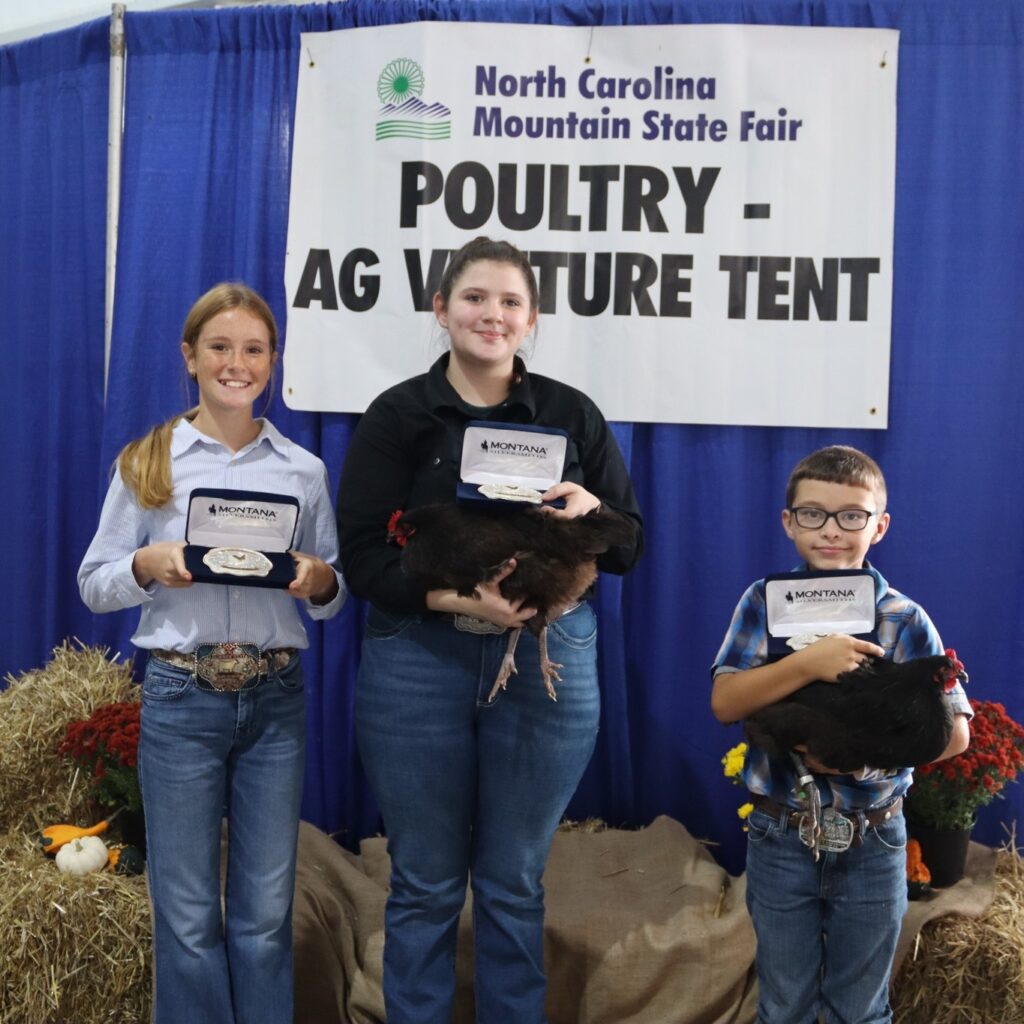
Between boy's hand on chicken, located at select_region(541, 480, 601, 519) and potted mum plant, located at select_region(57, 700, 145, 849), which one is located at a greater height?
boy's hand on chicken, located at select_region(541, 480, 601, 519)

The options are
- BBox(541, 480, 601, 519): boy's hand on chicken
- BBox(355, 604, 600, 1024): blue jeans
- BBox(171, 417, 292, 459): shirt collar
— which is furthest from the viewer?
BBox(171, 417, 292, 459): shirt collar

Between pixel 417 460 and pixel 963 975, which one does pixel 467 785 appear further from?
pixel 963 975

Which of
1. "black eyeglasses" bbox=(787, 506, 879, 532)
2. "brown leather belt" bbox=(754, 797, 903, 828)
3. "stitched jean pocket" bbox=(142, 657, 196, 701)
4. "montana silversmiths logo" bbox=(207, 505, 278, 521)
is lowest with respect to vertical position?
"brown leather belt" bbox=(754, 797, 903, 828)

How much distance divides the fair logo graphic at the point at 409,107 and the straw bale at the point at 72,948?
2.09 m

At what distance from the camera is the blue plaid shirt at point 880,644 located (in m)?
1.84

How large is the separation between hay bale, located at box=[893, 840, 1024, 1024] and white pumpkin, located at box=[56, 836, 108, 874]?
1.86m

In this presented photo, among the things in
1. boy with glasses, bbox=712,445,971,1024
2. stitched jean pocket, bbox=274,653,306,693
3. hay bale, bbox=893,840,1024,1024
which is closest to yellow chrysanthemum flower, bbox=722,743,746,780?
hay bale, bbox=893,840,1024,1024

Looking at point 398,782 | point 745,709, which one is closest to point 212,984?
point 398,782

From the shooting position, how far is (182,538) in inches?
77.9

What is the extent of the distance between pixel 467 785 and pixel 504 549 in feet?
1.60

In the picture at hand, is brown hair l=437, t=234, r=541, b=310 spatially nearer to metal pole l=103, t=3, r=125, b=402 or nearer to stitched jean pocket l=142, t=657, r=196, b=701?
stitched jean pocket l=142, t=657, r=196, b=701

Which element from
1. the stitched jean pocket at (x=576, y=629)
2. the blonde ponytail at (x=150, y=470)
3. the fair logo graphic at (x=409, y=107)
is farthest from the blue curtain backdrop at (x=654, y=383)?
the blonde ponytail at (x=150, y=470)

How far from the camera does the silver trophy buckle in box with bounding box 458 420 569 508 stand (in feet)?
5.93

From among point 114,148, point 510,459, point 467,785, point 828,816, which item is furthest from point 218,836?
point 114,148
